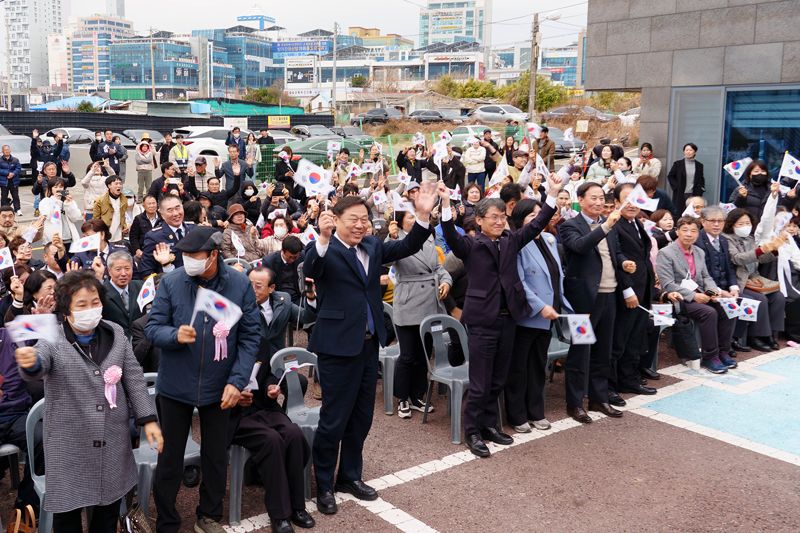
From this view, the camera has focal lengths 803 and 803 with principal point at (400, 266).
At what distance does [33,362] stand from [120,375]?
1.51 ft

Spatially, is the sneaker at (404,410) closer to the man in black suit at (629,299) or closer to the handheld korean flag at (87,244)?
the man in black suit at (629,299)

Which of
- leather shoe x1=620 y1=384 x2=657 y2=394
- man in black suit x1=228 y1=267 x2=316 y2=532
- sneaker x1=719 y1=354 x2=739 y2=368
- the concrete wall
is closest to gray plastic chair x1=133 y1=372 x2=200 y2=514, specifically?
man in black suit x1=228 y1=267 x2=316 y2=532

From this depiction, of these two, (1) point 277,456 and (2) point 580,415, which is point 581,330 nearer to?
(2) point 580,415

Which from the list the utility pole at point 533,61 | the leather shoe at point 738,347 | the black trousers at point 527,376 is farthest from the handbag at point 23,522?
the utility pole at point 533,61

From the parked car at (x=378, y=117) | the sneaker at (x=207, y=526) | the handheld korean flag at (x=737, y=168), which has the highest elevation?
the parked car at (x=378, y=117)

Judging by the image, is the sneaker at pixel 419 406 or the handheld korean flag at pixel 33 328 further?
the sneaker at pixel 419 406

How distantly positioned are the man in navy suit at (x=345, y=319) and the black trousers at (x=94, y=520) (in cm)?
133

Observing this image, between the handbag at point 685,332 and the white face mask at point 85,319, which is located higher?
the white face mask at point 85,319

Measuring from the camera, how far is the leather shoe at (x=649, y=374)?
8125 millimetres

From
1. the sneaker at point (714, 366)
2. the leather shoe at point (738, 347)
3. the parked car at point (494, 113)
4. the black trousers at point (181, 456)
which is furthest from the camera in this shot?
the parked car at point (494, 113)

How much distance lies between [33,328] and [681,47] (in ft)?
44.1

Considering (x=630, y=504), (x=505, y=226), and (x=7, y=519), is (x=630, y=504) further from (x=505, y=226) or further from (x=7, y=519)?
(x=7, y=519)

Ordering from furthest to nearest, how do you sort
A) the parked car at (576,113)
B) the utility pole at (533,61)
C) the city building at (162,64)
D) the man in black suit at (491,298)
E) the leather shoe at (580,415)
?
1. the city building at (162,64)
2. the parked car at (576,113)
3. the utility pole at (533,61)
4. the leather shoe at (580,415)
5. the man in black suit at (491,298)

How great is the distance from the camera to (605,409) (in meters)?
7.06
